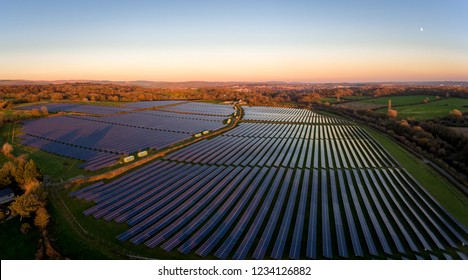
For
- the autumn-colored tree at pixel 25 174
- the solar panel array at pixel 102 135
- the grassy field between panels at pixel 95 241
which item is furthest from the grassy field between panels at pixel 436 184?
the autumn-colored tree at pixel 25 174

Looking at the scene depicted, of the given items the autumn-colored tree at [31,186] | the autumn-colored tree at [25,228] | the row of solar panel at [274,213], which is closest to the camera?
the row of solar panel at [274,213]

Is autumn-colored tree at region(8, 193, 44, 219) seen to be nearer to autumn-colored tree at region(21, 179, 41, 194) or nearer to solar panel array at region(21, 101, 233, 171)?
autumn-colored tree at region(21, 179, 41, 194)

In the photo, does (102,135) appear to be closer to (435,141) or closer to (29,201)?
(29,201)

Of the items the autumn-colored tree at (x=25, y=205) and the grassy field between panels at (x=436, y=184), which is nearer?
the autumn-colored tree at (x=25, y=205)

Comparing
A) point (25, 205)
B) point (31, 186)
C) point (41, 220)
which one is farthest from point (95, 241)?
point (31, 186)

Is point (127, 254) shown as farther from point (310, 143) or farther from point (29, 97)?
point (29, 97)

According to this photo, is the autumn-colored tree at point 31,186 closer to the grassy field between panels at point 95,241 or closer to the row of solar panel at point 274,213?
the grassy field between panels at point 95,241

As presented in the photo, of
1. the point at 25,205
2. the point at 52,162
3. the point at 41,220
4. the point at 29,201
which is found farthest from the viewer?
the point at 52,162
